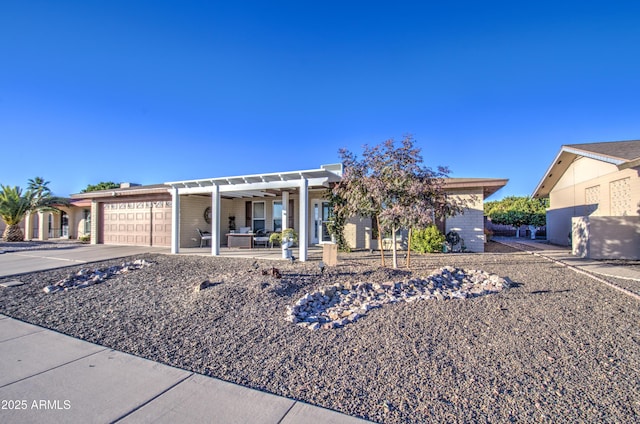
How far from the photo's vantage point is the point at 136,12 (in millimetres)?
8297

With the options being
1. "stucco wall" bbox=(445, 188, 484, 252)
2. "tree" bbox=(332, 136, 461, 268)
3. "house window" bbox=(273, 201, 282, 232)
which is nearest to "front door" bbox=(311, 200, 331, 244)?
"house window" bbox=(273, 201, 282, 232)

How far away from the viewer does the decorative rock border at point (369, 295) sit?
4.25 m

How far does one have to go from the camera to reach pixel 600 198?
1177cm

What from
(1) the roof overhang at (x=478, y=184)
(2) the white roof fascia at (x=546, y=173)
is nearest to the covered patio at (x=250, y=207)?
(1) the roof overhang at (x=478, y=184)

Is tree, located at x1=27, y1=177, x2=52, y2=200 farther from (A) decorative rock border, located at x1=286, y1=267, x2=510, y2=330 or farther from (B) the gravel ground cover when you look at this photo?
(A) decorative rock border, located at x1=286, y1=267, x2=510, y2=330

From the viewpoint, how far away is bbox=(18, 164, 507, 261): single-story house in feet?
36.3

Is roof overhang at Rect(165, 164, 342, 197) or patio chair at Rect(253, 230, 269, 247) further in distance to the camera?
patio chair at Rect(253, 230, 269, 247)

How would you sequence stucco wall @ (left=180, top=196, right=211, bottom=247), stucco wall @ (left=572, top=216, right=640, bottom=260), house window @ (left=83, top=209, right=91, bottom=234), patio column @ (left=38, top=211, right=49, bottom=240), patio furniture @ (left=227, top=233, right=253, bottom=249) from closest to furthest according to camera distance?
stucco wall @ (left=572, top=216, right=640, bottom=260)
patio furniture @ (left=227, top=233, right=253, bottom=249)
stucco wall @ (left=180, top=196, right=211, bottom=247)
house window @ (left=83, top=209, right=91, bottom=234)
patio column @ (left=38, top=211, right=49, bottom=240)

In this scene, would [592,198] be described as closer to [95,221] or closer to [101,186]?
[95,221]

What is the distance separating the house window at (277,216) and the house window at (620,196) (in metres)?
13.6

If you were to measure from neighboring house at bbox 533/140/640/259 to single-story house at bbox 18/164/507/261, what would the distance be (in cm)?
307

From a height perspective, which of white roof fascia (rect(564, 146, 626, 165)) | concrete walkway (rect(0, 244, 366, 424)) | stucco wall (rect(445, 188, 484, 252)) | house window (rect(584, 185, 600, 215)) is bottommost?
concrete walkway (rect(0, 244, 366, 424))

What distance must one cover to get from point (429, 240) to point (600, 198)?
7.34 m

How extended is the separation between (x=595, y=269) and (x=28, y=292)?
1324 cm
